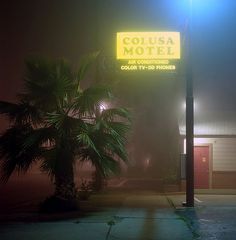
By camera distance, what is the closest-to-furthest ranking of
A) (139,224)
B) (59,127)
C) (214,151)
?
(139,224), (59,127), (214,151)

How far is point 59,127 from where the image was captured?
13.4 metres

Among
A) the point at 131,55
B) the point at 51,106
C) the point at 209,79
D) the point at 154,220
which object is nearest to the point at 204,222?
the point at 154,220

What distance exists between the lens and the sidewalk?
32.9 ft

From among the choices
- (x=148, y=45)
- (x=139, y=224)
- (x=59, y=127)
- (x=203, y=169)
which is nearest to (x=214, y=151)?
(x=203, y=169)

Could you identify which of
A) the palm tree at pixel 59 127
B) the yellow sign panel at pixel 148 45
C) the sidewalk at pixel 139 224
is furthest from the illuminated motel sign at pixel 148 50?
the sidewalk at pixel 139 224

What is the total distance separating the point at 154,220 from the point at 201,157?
30.4ft

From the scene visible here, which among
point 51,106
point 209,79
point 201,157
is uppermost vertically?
point 209,79

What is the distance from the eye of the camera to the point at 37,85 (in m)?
14.0

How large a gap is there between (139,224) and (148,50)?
8.96 m

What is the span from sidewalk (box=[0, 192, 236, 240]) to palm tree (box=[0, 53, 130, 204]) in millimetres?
1565

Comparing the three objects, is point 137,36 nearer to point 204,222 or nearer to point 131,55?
Result: point 131,55

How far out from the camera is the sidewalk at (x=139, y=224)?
1002 centimetres

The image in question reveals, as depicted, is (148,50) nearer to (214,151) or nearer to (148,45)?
(148,45)

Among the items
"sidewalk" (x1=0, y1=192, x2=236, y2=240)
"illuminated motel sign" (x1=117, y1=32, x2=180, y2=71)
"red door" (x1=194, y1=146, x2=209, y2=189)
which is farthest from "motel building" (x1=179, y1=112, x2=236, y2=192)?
"sidewalk" (x1=0, y1=192, x2=236, y2=240)
